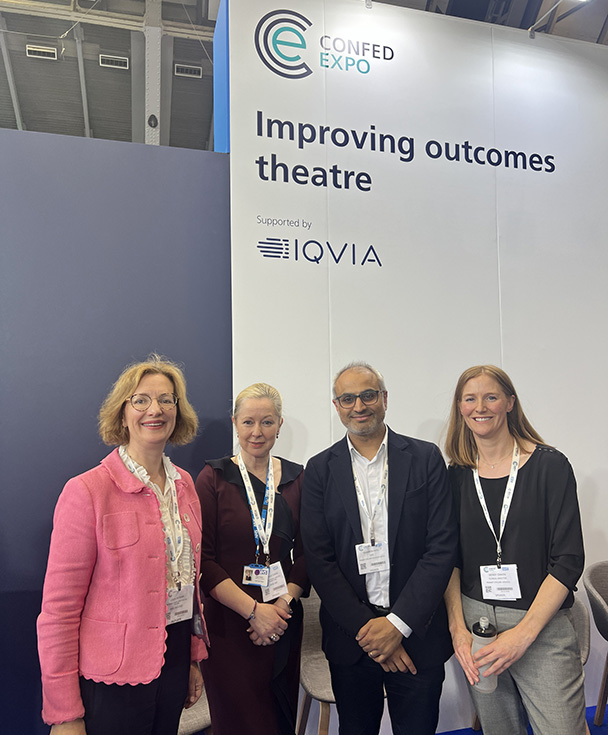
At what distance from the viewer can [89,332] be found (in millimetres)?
3035

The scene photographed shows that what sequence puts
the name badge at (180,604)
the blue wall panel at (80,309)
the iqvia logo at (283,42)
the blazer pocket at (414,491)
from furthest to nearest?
1. the iqvia logo at (283,42)
2. the blue wall panel at (80,309)
3. the blazer pocket at (414,491)
4. the name badge at (180,604)

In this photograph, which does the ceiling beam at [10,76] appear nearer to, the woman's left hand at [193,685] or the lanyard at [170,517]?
the lanyard at [170,517]

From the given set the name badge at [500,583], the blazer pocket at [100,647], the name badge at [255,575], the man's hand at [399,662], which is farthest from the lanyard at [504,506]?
the blazer pocket at [100,647]

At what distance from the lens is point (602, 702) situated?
10.8 ft

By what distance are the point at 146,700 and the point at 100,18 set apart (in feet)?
17.7

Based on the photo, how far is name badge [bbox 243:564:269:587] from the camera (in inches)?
87.9

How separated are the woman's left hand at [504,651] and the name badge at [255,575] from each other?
31.1 inches

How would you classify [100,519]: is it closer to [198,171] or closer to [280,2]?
[198,171]

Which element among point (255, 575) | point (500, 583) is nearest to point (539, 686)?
A: point (500, 583)

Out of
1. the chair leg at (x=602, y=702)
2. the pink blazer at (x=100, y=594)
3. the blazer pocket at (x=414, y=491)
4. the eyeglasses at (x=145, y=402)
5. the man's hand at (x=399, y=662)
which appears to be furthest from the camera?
the chair leg at (x=602, y=702)

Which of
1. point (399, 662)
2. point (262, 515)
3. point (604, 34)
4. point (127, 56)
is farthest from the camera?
point (127, 56)

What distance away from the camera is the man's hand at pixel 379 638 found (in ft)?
6.73

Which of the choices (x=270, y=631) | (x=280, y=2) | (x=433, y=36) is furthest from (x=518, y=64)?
(x=270, y=631)

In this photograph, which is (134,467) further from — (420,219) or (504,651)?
(420,219)
